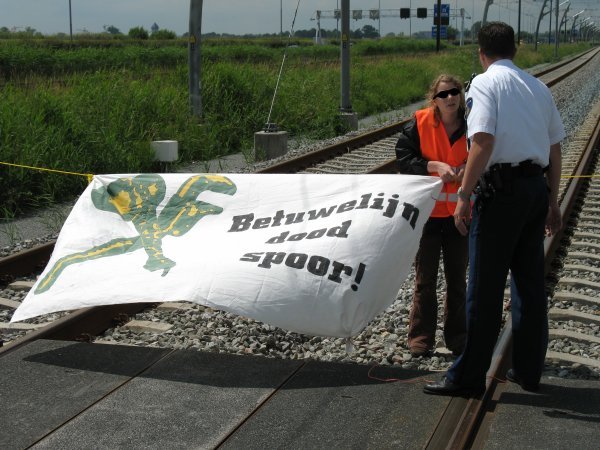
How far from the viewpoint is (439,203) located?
5113mm

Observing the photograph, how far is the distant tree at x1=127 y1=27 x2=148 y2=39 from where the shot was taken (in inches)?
3453

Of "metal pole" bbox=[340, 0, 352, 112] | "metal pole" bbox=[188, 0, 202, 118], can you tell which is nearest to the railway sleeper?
"metal pole" bbox=[188, 0, 202, 118]

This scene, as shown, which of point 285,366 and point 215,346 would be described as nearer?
point 285,366

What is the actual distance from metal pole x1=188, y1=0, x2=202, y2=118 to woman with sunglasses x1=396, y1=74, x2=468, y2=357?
11532 mm

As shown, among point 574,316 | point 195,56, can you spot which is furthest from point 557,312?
point 195,56

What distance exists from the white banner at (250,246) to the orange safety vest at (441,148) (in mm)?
122

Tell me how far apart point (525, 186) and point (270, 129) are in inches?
453

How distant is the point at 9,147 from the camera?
10.8 metres

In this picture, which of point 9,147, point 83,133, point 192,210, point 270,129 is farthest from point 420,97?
point 192,210

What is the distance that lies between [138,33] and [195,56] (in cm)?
7517

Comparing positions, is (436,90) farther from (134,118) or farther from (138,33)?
(138,33)

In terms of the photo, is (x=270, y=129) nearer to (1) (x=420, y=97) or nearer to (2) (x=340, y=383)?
(2) (x=340, y=383)

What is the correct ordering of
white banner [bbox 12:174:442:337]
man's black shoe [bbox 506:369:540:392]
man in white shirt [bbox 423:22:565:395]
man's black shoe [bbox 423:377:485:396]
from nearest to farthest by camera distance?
man in white shirt [bbox 423:22:565:395] → man's black shoe [bbox 423:377:485:396] → man's black shoe [bbox 506:369:540:392] → white banner [bbox 12:174:442:337]

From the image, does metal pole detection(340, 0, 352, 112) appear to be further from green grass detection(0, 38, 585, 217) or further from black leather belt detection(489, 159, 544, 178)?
black leather belt detection(489, 159, 544, 178)
